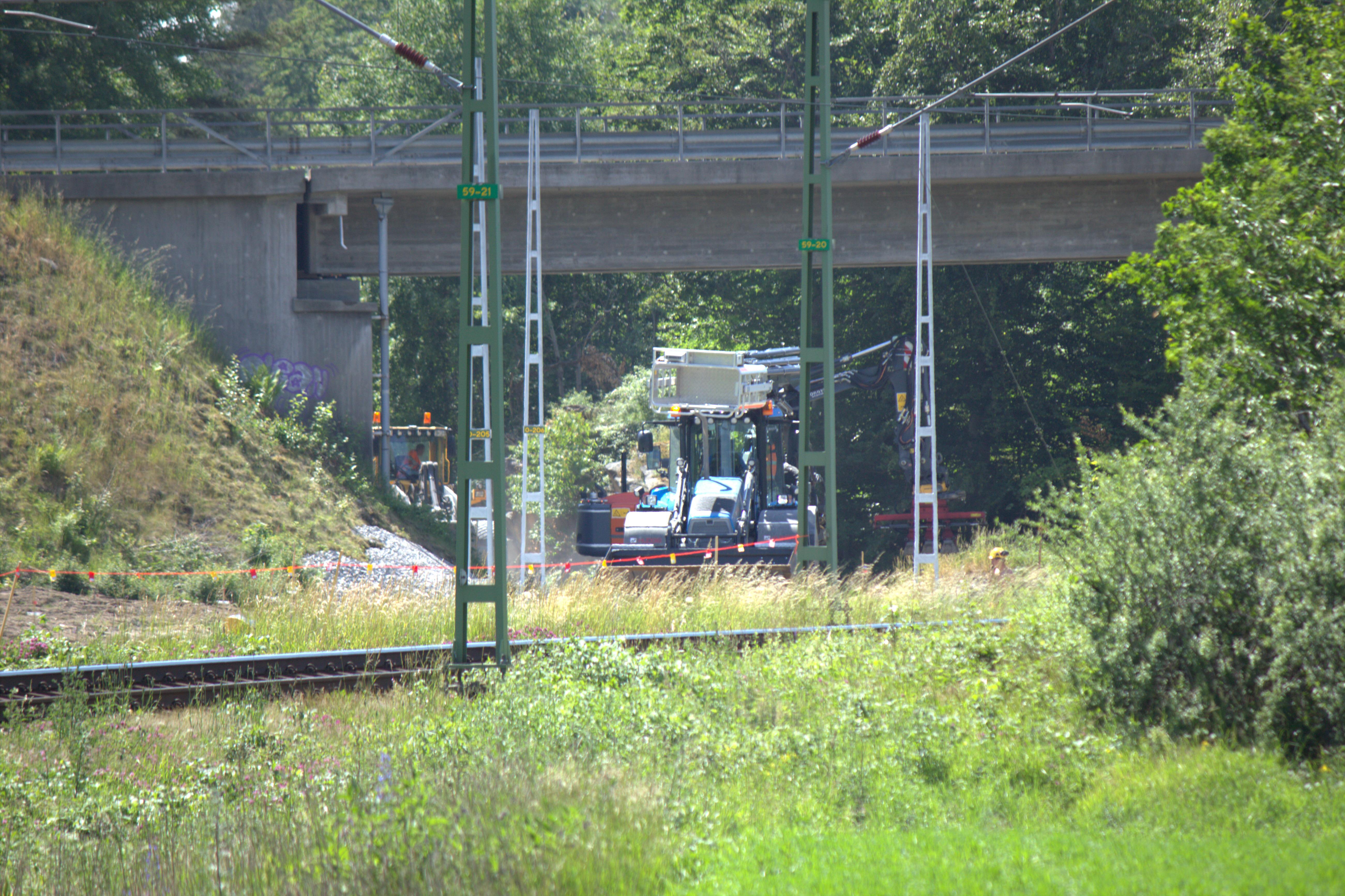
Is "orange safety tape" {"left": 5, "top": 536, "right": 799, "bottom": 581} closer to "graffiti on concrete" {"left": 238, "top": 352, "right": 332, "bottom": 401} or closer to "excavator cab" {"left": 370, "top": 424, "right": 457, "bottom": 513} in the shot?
"graffiti on concrete" {"left": 238, "top": 352, "right": 332, "bottom": 401}

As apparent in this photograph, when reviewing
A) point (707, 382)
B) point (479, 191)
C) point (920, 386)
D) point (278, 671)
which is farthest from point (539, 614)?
point (707, 382)

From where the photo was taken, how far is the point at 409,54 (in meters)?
8.84

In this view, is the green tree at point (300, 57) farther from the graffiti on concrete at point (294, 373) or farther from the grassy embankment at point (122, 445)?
the grassy embankment at point (122, 445)

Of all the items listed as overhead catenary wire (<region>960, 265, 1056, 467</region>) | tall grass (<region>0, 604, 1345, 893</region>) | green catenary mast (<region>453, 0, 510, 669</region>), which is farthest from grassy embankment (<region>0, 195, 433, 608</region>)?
overhead catenary wire (<region>960, 265, 1056, 467</region>)

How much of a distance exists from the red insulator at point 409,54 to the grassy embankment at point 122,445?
8782 mm

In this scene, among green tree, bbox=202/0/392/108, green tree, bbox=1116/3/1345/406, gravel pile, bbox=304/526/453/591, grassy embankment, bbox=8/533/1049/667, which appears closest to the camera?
green tree, bbox=1116/3/1345/406

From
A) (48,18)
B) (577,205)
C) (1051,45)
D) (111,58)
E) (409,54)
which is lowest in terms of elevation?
(409,54)

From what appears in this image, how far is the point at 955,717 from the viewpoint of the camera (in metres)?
7.66

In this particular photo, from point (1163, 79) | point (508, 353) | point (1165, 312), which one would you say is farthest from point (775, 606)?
point (508, 353)

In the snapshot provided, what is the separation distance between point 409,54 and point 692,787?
21.0 feet

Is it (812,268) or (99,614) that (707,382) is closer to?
(812,268)

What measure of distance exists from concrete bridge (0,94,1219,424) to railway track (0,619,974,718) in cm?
1508

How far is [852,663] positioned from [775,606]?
294 centimetres

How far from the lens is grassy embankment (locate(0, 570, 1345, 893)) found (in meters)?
4.94
